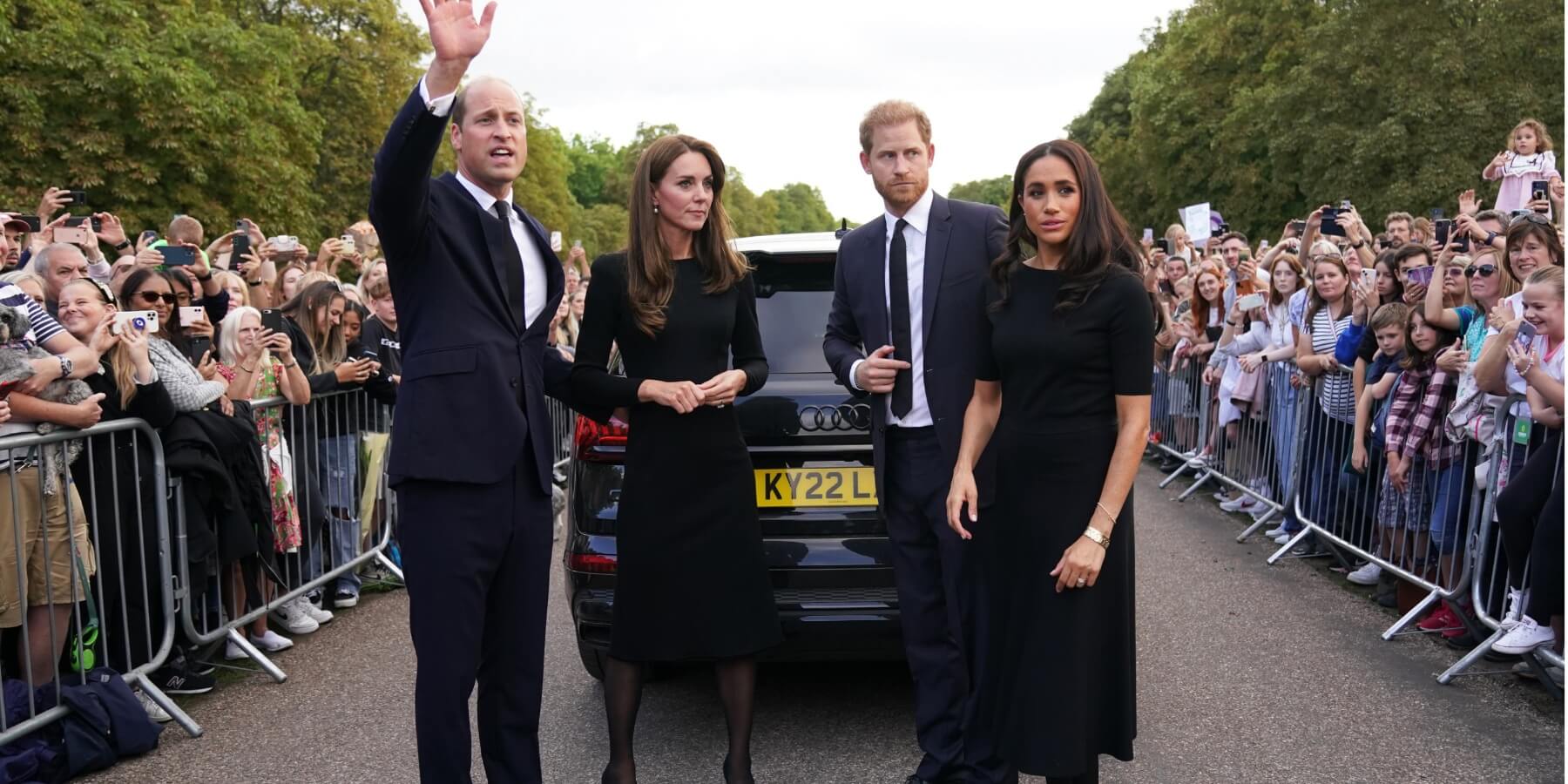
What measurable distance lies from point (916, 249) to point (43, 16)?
30.4 m

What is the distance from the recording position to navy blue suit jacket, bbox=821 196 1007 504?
432 centimetres

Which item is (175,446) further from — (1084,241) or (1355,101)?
(1355,101)

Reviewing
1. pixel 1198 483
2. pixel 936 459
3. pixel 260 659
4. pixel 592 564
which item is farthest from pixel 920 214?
pixel 1198 483

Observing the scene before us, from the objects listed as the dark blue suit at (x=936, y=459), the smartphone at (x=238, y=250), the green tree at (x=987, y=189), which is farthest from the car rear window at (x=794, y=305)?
the green tree at (x=987, y=189)

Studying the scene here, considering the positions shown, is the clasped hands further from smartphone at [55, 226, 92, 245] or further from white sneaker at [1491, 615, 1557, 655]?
smartphone at [55, 226, 92, 245]

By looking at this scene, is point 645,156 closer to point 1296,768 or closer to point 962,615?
point 962,615

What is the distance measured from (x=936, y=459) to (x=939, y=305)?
19.5 inches

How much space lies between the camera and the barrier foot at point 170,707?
5410 millimetres

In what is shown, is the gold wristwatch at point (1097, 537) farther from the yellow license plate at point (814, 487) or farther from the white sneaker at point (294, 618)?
the white sneaker at point (294, 618)

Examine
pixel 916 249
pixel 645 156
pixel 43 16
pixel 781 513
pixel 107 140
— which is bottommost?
pixel 781 513

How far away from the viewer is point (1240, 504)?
1062 centimetres

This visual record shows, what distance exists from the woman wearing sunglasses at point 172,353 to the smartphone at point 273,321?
1.70ft

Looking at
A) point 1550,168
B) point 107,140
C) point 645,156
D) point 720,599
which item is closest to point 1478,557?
point 720,599

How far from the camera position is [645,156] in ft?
14.0
